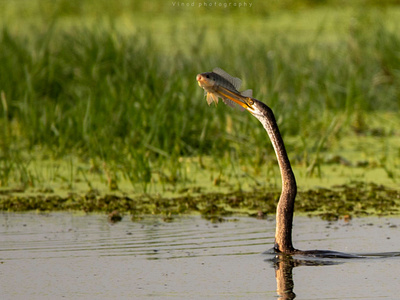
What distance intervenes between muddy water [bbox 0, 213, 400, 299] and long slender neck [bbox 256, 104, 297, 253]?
13cm

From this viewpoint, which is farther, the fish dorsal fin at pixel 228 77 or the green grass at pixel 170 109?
the green grass at pixel 170 109

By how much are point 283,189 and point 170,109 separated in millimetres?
3420

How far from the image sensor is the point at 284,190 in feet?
17.1

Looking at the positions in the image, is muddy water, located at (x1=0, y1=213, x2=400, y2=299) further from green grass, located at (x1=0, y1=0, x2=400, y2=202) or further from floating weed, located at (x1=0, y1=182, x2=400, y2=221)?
green grass, located at (x1=0, y1=0, x2=400, y2=202)

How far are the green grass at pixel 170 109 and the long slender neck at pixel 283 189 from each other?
2128 mm

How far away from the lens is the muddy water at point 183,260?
4.71m

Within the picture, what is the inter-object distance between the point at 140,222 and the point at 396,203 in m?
1.86

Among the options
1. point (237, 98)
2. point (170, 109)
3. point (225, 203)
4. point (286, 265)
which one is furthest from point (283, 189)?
point (170, 109)

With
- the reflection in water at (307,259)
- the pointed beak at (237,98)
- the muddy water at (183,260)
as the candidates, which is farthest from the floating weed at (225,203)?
the pointed beak at (237,98)

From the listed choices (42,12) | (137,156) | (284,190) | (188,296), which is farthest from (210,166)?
(42,12)

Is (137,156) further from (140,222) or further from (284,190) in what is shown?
(284,190)

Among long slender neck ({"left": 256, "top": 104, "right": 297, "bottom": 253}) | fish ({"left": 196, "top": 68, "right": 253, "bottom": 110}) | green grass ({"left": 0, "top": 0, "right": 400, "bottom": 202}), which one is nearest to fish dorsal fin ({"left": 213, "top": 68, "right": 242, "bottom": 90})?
fish ({"left": 196, "top": 68, "right": 253, "bottom": 110})

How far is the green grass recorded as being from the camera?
311 inches

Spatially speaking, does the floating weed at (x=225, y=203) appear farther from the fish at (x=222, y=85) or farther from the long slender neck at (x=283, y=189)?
the fish at (x=222, y=85)
